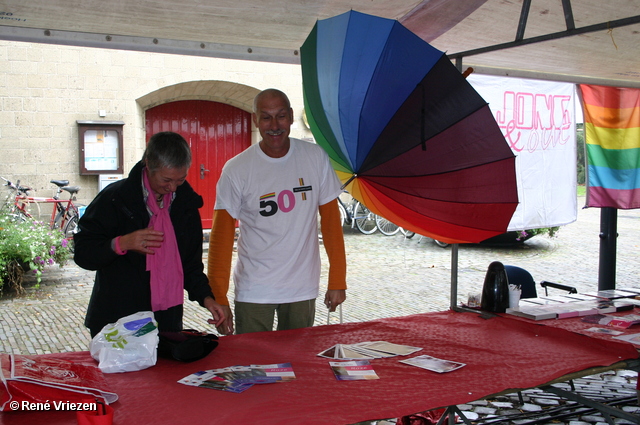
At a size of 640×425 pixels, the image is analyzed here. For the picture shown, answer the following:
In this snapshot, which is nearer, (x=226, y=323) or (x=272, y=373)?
(x=272, y=373)

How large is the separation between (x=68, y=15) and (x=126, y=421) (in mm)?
2374

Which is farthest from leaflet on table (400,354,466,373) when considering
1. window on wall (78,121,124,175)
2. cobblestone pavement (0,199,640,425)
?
window on wall (78,121,124,175)

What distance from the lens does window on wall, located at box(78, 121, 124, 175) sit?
10.4 metres

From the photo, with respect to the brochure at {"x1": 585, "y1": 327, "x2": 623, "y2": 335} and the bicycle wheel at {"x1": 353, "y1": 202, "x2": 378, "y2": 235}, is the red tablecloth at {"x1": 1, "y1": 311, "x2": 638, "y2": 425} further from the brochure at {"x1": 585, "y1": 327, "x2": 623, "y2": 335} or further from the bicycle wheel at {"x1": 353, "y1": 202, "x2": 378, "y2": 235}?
the bicycle wheel at {"x1": 353, "y1": 202, "x2": 378, "y2": 235}

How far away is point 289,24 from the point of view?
358 cm

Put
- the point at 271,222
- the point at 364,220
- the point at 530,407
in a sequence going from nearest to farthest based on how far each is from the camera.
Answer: the point at 271,222, the point at 530,407, the point at 364,220

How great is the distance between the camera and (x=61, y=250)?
805cm

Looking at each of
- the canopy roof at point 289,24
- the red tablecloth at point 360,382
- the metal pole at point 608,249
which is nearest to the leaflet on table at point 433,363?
the red tablecloth at point 360,382

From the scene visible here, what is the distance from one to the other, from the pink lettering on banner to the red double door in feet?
26.8

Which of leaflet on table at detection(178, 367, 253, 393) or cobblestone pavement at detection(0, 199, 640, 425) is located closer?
leaflet on table at detection(178, 367, 253, 393)

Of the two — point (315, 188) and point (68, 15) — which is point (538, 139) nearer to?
point (315, 188)

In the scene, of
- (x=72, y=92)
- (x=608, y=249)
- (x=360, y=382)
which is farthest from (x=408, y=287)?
(x=72, y=92)

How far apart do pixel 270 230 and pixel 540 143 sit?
3.38 m

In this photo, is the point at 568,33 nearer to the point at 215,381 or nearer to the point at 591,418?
the point at 591,418
